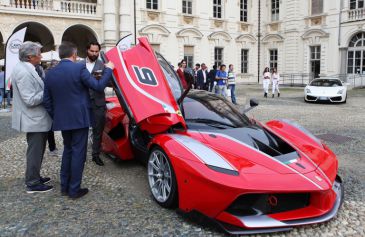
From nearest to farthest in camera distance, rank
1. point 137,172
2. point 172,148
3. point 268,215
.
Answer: point 268,215 → point 172,148 → point 137,172

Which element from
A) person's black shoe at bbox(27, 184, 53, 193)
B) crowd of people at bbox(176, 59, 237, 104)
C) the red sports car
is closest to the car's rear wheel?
the red sports car

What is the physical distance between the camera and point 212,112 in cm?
454

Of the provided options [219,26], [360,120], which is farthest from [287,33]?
[360,120]

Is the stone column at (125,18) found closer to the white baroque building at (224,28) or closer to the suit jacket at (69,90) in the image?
the white baroque building at (224,28)

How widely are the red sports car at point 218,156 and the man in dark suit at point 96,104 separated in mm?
469

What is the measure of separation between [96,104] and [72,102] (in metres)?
1.37

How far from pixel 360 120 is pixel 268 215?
26.5ft

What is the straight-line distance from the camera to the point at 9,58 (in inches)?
443

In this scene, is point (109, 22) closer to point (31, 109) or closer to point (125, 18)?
point (125, 18)

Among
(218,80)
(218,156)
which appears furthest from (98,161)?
(218,80)

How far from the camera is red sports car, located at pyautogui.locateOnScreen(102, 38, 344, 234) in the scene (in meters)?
3.15

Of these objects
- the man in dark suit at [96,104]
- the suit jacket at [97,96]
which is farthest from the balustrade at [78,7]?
the suit jacket at [97,96]

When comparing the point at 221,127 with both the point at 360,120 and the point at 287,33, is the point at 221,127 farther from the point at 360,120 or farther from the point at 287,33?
the point at 287,33

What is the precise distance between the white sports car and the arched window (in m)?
11.0
